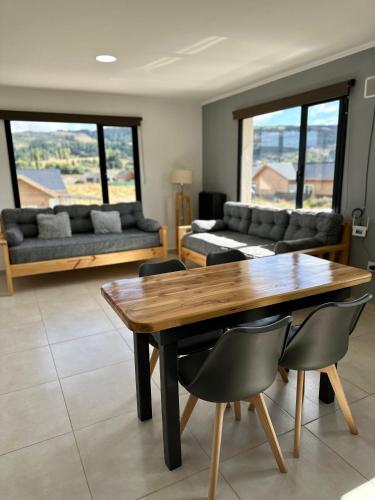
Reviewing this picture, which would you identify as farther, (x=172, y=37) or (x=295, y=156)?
(x=295, y=156)

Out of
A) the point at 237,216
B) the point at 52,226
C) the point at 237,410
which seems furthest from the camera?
the point at 237,216

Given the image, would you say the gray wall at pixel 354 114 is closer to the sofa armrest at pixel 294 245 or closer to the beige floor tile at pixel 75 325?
the sofa armrest at pixel 294 245

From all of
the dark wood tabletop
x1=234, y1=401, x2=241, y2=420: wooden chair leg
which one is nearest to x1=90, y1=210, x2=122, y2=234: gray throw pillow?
the dark wood tabletop

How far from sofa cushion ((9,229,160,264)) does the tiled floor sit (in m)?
1.38

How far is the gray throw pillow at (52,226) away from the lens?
446 cm

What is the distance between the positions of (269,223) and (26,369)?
9.99 feet

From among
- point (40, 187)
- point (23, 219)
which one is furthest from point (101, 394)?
point (40, 187)

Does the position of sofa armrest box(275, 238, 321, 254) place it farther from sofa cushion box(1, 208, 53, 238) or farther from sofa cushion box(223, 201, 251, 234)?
sofa cushion box(1, 208, 53, 238)

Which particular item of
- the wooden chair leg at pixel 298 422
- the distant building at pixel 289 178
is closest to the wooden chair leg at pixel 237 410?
the wooden chair leg at pixel 298 422

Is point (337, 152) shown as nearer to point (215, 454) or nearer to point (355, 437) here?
point (355, 437)

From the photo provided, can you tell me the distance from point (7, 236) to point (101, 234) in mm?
1189

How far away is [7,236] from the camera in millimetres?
3924

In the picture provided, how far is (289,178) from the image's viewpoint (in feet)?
14.1

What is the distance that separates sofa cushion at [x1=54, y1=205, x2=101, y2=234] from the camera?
481cm
